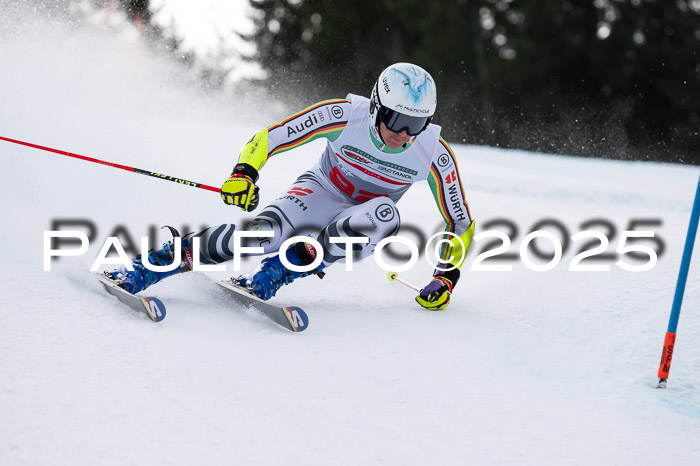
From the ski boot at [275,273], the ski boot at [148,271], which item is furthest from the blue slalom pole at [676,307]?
the ski boot at [148,271]

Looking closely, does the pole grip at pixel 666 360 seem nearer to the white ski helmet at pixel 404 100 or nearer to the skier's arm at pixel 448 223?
the skier's arm at pixel 448 223

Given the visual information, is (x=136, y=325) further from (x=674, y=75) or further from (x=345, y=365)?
(x=674, y=75)

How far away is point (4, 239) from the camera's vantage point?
3.90 m

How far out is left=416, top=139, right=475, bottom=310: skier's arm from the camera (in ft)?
11.8

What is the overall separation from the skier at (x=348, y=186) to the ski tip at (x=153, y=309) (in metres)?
0.32

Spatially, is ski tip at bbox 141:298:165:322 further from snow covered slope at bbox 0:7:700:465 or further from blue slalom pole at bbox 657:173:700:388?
blue slalom pole at bbox 657:173:700:388

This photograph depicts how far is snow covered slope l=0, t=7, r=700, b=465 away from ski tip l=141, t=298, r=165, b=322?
0.13ft

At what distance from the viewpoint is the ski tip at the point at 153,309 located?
2797 millimetres

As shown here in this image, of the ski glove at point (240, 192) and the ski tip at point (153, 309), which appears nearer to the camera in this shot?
the ski tip at point (153, 309)

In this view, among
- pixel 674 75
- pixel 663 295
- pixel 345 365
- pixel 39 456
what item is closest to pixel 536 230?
pixel 663 295

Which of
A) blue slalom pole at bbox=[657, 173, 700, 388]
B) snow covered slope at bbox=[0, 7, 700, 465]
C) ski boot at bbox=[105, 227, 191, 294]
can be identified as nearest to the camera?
snow covered slope at bbox=[0, 7, 700, 465]

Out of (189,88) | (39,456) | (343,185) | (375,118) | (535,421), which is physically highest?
(189,88)

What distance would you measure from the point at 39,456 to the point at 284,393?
0.77 metres

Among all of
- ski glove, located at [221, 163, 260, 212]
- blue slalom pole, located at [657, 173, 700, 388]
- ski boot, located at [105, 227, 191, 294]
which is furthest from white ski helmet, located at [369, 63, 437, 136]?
blue slalom pole, located at [657, 173, 700, 388]
